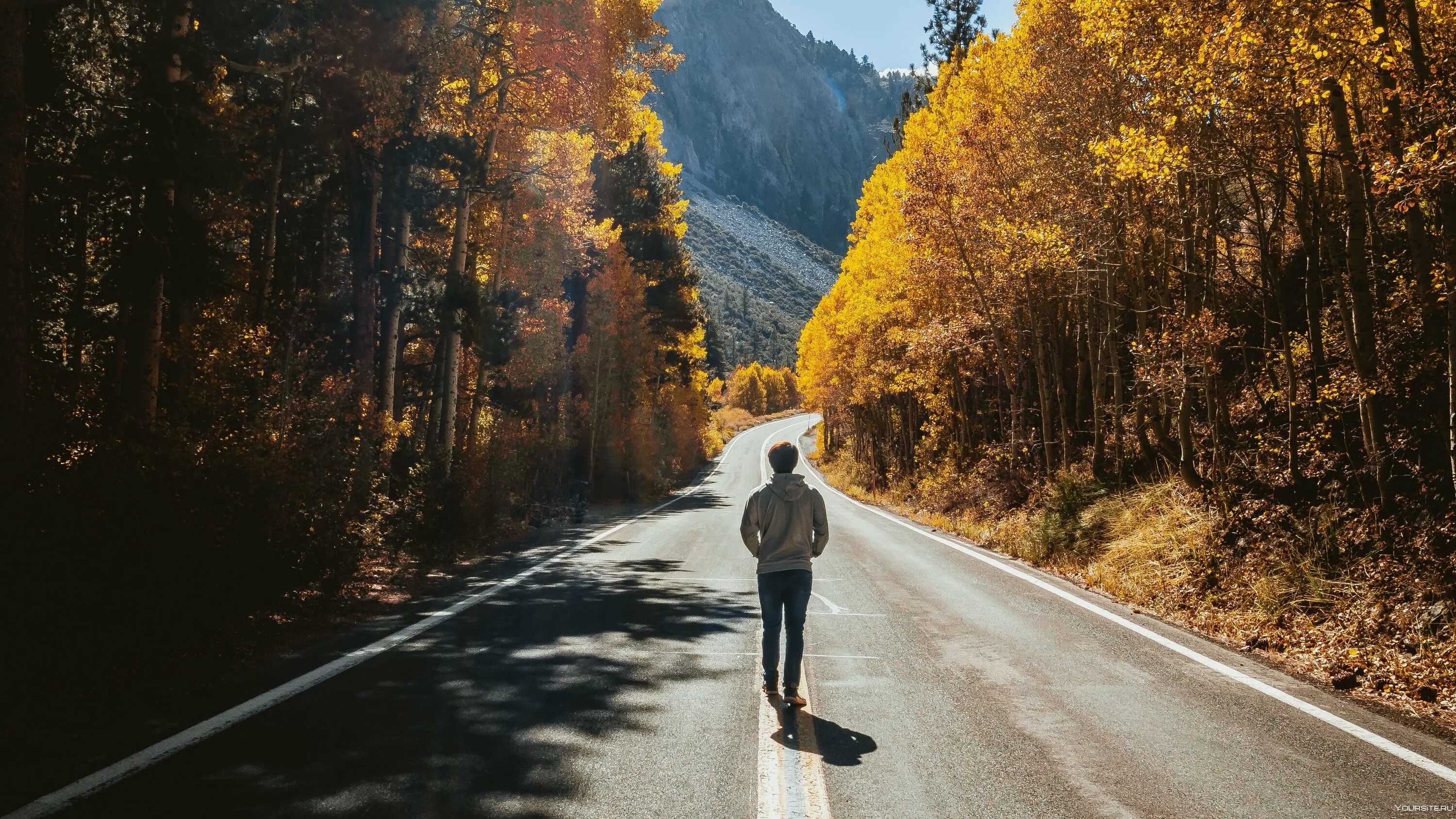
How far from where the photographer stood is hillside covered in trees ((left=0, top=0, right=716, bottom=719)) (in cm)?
641

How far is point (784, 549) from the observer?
20.3 ft

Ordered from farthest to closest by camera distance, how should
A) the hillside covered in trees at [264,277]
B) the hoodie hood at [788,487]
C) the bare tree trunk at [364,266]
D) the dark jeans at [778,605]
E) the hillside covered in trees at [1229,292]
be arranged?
1. the bare tree trunk at [364,266]
2. the hillside covered in trees at [1229,292]
3. the hillside covered in trees at [264,277]
4. the hoodie hood at [788,487]
5. the dark jeans at [778,605]

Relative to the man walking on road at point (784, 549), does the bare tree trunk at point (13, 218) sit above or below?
above

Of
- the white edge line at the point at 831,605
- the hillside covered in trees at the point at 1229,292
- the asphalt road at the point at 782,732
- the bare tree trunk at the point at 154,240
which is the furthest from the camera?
the white edge line at the point at 831,605

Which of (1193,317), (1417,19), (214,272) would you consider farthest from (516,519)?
(1417,19)

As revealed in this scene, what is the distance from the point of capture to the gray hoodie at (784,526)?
6176mm

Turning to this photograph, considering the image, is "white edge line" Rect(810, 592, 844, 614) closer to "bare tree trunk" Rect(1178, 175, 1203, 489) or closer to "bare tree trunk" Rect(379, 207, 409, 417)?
"bare tree trunk" Rect(1178, 175, 1203, 489)

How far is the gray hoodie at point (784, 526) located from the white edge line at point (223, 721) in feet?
10.5

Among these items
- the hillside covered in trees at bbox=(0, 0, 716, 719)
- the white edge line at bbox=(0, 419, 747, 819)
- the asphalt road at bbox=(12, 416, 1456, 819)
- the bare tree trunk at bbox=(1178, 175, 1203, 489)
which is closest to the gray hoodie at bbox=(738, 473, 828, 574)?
the asphalt road at bbox=(12, 416, 1456, 819)

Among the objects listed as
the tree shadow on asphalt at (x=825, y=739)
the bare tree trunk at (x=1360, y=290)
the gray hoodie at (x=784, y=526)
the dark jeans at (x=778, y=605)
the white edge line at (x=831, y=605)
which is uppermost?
the bare tree trunk at (x=1360, y=290)

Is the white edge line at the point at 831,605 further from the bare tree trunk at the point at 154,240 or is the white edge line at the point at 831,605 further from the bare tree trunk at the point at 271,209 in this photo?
the bare tree trunk at the point at 271,209

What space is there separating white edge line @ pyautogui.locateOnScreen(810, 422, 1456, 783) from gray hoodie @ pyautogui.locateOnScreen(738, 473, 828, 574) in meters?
3.29

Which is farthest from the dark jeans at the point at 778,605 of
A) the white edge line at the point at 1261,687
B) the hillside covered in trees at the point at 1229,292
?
the hillside covered in trees at the point at 1229,292

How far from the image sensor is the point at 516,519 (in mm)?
19312
